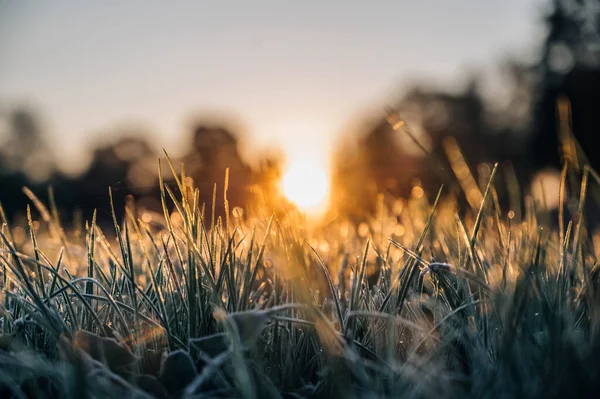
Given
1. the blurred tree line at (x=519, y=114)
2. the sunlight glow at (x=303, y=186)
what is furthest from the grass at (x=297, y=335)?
the blurred tree line at (x=519, y=114)

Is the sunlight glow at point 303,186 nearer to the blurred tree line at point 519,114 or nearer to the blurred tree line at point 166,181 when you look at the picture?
the blurred tree line at point 166,181

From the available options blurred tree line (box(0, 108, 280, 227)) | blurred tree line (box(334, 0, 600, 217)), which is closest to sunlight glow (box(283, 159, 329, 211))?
blurred tree line (box(0, 108, 280, 227))

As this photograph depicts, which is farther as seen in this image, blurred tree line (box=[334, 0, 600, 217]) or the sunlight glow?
blurred tree line (box=[334, 0, 600, 217])

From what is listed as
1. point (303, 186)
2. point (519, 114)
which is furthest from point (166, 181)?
point (519, 114)

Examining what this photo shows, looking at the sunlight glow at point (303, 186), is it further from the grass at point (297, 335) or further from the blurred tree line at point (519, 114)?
the blurred tree line at point (519, 114)

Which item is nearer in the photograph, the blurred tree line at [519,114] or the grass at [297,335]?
the grass at [297,335]

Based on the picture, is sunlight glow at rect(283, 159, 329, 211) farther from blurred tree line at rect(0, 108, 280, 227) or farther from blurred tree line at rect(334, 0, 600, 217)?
blurred tree line at rect(334, 0, 600, 217)

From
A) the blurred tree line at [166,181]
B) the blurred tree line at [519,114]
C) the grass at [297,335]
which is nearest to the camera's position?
the grass at [297,335]

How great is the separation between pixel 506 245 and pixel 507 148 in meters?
27.4

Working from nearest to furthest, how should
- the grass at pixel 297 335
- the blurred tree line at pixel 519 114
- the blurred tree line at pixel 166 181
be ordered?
1. the grass at pixel 297 335
2. the blurred tree line at pixel 166 181
3. the blurred tree line at pixel 519 114

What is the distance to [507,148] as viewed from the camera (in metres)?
26.7

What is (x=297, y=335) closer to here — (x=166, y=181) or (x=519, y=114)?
(x=166, y=181)

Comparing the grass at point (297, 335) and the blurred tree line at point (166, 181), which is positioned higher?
the blurred tree line at point (166, 181)

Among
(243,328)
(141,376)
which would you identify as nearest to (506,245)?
(243,328)
